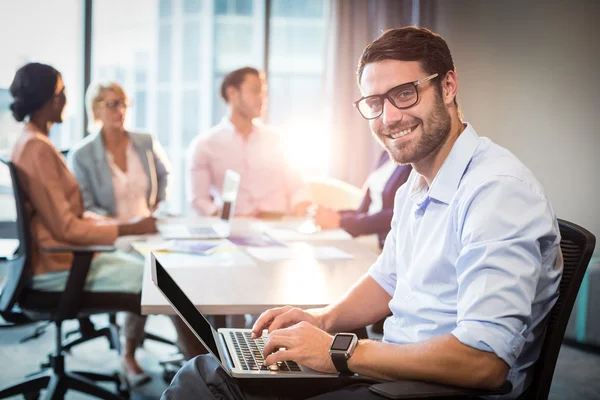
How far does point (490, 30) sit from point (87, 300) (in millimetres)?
3825

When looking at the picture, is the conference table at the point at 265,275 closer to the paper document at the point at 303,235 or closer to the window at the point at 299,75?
the paper document at the point at 303,235

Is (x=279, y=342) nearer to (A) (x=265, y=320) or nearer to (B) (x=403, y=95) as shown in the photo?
(A) (x=265, y=320)

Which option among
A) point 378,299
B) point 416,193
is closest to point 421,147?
point 416,193

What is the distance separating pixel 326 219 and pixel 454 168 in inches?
65.9

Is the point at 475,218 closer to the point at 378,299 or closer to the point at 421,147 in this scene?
the point at 421,147

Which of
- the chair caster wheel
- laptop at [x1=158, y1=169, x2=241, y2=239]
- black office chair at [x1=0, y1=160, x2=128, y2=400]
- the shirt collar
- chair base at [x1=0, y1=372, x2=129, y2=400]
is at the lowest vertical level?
the chair caster wheel

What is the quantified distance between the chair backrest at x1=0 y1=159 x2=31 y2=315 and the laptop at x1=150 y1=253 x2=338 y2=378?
1.29m

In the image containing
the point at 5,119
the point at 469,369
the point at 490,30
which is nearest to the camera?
the point at 469,369

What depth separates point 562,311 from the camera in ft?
4.16

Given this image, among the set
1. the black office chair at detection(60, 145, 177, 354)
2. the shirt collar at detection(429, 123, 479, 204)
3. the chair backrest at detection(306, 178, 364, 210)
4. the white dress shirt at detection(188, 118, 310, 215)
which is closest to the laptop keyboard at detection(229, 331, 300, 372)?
the shirt collar at detection(429, 123, 479, 204)

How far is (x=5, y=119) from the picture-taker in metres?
5.59

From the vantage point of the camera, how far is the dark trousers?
1269mm

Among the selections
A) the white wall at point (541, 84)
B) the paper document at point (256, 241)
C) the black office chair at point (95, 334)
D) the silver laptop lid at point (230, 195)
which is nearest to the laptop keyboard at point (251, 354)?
the paper document at point (256, 241)

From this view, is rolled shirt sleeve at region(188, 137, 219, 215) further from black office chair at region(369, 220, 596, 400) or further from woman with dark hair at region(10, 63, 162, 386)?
black office chair at region(369, 220, 596, 400)
